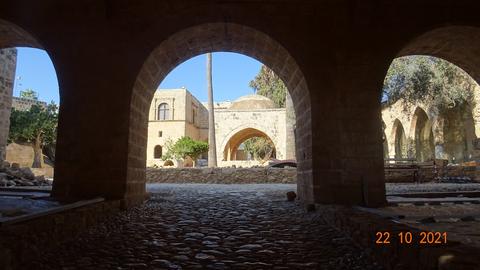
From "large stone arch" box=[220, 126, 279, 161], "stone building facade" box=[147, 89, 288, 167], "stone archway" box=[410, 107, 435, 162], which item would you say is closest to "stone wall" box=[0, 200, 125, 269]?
"stone building facade" box=[147, 89, 288, 167]

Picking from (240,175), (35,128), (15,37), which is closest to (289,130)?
(240,175)

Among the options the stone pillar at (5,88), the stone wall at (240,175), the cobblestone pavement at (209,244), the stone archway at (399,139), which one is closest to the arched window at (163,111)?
the stone archway at (399,139)

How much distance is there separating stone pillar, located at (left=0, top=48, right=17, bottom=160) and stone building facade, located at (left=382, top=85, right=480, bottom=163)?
55.7ft

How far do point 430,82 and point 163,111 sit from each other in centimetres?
2726

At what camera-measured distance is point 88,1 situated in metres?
4.77

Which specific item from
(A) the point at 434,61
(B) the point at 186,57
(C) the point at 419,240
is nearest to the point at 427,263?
(C) the point at 419,240

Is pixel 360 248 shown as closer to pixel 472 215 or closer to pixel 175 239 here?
pixel 472 215

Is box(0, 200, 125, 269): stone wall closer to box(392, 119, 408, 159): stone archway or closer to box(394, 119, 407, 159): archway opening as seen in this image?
box(392, 119, 408, 159): stone archway

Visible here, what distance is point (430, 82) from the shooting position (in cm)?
1619

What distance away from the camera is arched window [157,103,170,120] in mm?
36022

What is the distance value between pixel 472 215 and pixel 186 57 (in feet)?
15.8

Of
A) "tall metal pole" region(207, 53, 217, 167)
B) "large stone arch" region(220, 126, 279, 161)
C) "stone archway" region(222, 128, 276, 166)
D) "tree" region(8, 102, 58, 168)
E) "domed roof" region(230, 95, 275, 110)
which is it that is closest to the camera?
"tall metal pole" region(207, 53, 217, 167)

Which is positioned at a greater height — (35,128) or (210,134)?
(35,128)

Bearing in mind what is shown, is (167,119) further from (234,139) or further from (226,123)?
(226,123)
